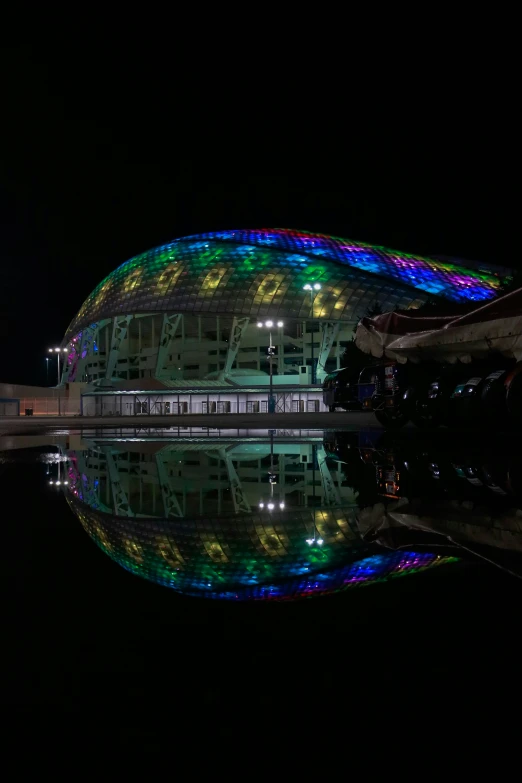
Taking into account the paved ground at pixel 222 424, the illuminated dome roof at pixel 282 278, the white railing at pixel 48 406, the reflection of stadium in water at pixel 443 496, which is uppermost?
the illuminated dome roof at pixel 282 278

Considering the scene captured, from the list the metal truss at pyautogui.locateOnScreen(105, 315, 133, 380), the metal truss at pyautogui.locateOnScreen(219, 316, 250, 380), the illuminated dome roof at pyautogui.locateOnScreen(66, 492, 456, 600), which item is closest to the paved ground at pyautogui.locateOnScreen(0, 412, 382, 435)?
the illuminated dome roof at pyautogui.locateOnScreen(66, 492, 456, 600)

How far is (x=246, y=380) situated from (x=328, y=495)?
64.0m

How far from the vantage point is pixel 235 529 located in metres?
4.68

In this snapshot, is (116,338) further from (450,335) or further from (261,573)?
(261,573)

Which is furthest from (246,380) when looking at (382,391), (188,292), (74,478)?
(74,478)

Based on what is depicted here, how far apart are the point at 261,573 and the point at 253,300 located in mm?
63370

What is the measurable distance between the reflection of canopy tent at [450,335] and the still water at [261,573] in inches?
209

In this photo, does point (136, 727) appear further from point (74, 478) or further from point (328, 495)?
point (74, 478)

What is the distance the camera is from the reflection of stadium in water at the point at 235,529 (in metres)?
3.19

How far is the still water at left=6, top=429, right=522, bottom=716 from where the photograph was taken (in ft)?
7.03

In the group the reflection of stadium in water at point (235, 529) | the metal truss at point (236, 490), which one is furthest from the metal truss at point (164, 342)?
the reflection of stadium in water at point (235, 529)

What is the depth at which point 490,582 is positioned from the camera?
2.96m

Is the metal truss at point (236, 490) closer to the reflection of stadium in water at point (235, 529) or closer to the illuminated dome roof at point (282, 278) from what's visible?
the reflection of stadium in water at point (235, 529)

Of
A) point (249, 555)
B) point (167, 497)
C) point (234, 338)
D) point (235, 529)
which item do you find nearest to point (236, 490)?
point (167, 497)
